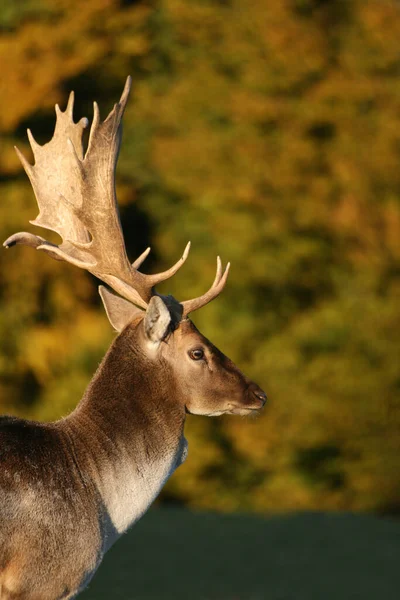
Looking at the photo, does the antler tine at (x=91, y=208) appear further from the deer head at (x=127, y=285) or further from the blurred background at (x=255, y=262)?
the blurred background at (x=255, y=262)

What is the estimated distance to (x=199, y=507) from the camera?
11.5 m

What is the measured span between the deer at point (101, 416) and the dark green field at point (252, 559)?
12.3 feet

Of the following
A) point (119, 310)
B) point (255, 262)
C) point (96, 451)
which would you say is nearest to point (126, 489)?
point (96, 451)

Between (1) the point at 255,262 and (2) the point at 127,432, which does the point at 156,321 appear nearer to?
(2) the point at 127,432

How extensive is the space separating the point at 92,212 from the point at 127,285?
0.41 metres

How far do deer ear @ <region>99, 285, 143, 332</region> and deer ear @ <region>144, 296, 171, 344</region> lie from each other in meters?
0.34

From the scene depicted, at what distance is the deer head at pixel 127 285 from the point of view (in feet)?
19.6

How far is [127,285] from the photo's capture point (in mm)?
6125

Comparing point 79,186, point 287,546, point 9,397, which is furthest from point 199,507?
→ point 79,186

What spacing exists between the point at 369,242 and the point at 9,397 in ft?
11.3

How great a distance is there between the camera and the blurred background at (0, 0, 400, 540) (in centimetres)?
1128

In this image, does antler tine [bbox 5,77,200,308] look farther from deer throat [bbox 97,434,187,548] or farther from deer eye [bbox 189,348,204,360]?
deer throat [bbox 97,434,187,548]

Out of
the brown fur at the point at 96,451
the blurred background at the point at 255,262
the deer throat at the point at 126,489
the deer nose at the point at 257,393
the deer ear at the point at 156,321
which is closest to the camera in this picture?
the brown fur at the point at 96,451

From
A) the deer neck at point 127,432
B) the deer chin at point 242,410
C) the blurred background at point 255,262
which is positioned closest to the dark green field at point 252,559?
the blurred background at point 255,262
